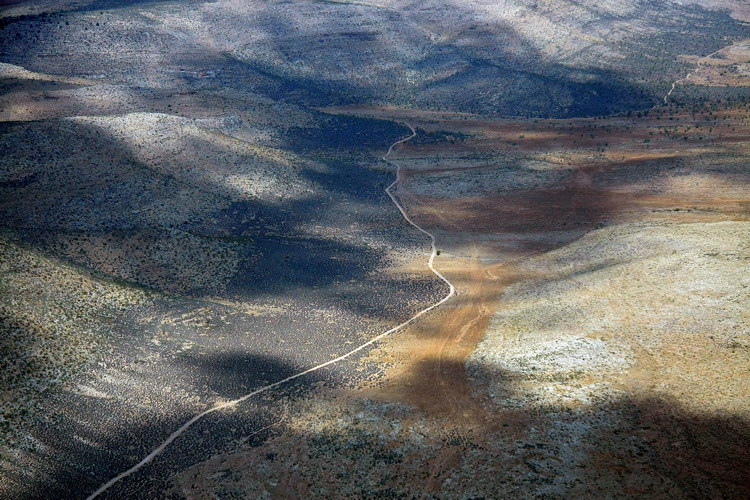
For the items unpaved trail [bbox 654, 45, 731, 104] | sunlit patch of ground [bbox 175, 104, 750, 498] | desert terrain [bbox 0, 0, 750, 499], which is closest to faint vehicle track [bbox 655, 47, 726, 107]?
unpaved trail [bbox 654, 45, 731, 104]

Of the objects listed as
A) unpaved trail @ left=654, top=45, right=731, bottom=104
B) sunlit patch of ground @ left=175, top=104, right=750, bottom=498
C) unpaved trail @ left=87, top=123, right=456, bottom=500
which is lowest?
unpaved trail @ left=87, top=123, right=456, bottom=500

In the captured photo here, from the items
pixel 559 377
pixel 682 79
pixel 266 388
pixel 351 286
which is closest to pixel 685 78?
pixel 682 79

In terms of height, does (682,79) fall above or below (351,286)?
above

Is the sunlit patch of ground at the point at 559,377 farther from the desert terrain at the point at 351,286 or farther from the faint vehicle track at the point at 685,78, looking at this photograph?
the faint vehicle track at the point at 685,78

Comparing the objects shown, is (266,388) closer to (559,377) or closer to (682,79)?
(559,377)

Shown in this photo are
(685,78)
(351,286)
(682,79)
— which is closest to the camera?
(351,286)

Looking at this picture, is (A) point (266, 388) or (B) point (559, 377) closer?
(B) point (559, 377)

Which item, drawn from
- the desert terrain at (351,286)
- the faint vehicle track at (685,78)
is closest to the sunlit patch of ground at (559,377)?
the desert terrain at (351,286)

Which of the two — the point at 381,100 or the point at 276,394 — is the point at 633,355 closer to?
the point at 276,394

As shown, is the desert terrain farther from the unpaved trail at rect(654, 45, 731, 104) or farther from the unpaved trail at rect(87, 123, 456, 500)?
the unpaved trail at rect(654, 45, 731, 104)
